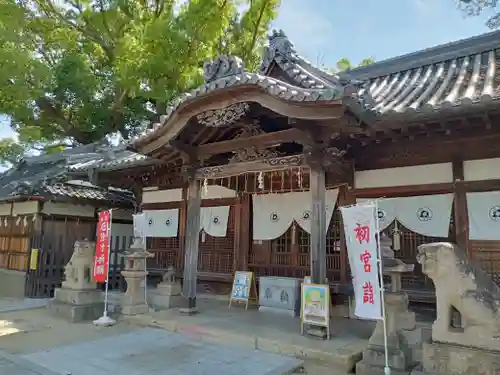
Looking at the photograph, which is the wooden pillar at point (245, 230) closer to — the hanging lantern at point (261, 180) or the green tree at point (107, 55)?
the hanging lantern at point (261, 180)

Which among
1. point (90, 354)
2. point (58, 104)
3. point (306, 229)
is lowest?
point (90, 354)

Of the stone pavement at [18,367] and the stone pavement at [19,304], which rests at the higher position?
the stone pavement at [19,304]

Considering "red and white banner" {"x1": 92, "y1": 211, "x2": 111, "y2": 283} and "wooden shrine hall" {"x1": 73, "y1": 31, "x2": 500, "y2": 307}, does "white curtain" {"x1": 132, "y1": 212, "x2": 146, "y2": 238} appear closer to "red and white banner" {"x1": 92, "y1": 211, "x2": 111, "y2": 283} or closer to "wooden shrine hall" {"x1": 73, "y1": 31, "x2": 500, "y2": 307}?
"red and white banner" {"x1": 92, "y1": 211, "x2": 111, "y2": 283}

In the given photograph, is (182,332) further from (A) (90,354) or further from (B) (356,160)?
(B) (356,160)

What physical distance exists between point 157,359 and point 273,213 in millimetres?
4761

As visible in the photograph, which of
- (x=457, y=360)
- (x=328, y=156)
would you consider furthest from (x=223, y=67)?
(x=457, y=360)

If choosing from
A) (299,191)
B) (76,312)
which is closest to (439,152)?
(299,191)

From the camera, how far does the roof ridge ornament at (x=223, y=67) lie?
24.8 ft

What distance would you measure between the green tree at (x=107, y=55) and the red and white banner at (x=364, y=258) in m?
12.9

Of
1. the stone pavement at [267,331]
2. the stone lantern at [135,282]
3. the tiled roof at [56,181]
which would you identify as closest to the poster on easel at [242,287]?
the stone pavement at [267,331]

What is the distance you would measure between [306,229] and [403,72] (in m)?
5.34

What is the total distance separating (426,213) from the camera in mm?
7543

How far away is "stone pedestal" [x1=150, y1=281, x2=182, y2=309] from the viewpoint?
9406mm

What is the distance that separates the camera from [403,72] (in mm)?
10828
